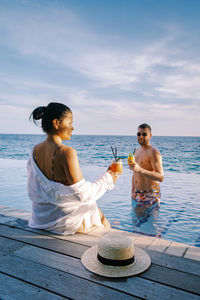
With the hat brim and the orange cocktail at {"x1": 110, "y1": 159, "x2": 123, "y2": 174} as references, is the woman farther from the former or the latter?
the hat brim

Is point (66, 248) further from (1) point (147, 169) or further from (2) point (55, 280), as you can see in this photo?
(1) point (147, 169)

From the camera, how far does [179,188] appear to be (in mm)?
9008

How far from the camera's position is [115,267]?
187 centimetres

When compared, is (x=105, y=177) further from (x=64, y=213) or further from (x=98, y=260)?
(x=98, y=260)

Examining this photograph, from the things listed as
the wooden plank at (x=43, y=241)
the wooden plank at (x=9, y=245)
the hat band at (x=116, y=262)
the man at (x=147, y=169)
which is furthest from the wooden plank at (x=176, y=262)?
the man at (x=147, y=169)

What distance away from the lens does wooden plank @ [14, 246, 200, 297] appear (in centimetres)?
168

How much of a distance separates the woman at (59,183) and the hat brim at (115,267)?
583 millimetres

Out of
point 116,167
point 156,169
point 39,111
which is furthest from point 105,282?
point 156,169

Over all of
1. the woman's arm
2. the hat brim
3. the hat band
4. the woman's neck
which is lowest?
the hat brim

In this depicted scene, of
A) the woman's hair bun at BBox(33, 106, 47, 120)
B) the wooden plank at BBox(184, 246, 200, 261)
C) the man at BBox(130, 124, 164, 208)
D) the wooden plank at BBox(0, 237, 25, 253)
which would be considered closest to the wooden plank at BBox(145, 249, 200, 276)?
the wooden plank at BBox(184, 246, 200, 261)

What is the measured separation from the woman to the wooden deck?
178mm

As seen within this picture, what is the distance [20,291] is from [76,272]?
424 millimetres

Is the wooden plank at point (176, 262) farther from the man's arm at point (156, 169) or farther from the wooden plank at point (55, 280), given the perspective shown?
the man's arm at point (156, 169)

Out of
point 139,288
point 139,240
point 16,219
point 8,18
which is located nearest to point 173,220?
point 139,240
